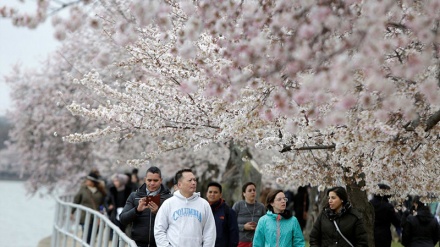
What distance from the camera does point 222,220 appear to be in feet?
32.9

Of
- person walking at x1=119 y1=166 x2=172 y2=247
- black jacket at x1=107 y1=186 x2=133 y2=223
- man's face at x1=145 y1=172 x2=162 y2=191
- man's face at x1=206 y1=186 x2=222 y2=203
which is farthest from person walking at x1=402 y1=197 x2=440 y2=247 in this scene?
black jacket at x1=107 y1=186 x2=133 y2=223

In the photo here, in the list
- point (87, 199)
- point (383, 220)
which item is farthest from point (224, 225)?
point (87, 199)

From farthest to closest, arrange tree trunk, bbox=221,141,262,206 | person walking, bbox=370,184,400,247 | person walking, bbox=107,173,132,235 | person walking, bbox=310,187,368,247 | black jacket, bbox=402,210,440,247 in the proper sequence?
tree trunk, bbox=221,141,262,206 → person walking, bbox=107,173,132,235 → black jacket, bbox=402,210,440,247 → person walking, bbox=370,184,400,247 → person walking, bbox=310,187,368,247

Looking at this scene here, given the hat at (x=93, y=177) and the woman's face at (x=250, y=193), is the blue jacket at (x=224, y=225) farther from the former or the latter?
the hat at (x=93, y=177)

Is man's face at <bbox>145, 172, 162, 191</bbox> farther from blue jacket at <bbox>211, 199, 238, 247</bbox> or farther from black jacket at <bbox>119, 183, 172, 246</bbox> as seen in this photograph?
blue jacket at <bbox>211, 199, 238, 247</bbox>

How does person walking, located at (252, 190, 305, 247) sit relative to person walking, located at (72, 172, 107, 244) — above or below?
below

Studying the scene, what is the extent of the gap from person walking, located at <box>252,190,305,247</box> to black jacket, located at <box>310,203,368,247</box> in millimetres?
232

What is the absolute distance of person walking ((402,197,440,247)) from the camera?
12641mm

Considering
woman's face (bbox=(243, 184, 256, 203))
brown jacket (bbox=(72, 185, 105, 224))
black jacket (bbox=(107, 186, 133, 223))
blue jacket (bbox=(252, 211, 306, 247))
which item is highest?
black jacket (bbox=(107, 186, 133, 223))

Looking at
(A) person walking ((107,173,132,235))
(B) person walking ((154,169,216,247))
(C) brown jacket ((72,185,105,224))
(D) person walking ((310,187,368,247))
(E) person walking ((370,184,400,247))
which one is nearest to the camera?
(B) person walking ((154,169,216,247))

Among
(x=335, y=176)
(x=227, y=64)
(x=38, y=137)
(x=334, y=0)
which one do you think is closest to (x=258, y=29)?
(x=334, y=0)

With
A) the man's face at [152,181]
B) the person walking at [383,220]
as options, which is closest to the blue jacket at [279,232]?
the man's face at [152,181]

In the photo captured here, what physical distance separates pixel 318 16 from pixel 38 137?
29.7 meters

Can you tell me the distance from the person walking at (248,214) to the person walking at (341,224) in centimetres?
196
